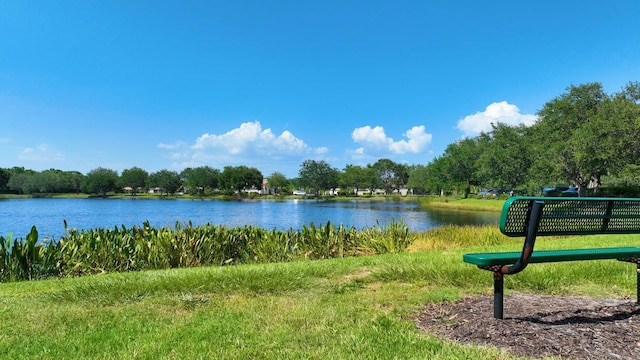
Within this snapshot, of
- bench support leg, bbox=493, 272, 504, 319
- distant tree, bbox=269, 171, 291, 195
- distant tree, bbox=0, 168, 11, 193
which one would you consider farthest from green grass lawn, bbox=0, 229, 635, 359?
distant tree, bbox=0, 168, 11, 193

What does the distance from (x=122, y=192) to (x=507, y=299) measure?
132 m

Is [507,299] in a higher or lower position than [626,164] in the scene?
lower

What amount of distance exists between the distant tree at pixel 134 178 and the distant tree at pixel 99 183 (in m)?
3.20

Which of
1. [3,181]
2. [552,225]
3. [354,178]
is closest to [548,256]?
[552,225]

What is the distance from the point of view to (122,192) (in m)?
121

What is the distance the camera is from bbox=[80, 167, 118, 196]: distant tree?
4309 inches

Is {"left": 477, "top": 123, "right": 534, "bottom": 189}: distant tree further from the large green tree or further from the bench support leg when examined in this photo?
the bench support leg

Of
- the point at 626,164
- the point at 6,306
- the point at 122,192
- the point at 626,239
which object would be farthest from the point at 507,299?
the point at 122,192

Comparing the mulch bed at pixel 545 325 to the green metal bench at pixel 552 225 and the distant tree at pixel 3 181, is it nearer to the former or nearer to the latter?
the green metal bench at pixel 552 225

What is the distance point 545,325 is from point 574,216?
1011mm

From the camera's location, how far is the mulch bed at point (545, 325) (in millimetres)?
A: 2930

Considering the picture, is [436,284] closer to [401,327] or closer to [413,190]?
[401,327]

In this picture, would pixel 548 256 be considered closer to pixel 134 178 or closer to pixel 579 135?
pixel 579 135

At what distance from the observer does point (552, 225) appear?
140 inches
